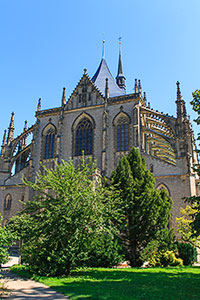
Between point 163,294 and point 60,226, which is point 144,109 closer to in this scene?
point 60,226

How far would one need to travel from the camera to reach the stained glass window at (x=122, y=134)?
96.2 ft

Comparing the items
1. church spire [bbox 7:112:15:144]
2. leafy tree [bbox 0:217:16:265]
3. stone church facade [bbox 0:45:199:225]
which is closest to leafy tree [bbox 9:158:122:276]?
leafy tree [bbox 0:217:16:265]

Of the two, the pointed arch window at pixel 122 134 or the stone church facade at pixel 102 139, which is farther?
the pointed arch window at pixel 122 134

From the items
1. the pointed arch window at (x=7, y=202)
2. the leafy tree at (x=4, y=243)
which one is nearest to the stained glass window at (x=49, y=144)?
the pointed arch window at (x=7, y=202)

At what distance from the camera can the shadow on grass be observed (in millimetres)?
8250

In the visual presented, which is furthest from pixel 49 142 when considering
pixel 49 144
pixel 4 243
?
pixel 4 243

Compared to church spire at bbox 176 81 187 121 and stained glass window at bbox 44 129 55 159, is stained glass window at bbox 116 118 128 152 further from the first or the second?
stained glass window at bbox 44 129 55 159

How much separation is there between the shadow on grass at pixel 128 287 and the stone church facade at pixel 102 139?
1447 cm

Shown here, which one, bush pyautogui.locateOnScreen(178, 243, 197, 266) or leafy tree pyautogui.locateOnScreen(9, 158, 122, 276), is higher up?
leafy tree pyautogui.locateOnScreen(9, 158, 122, 276)

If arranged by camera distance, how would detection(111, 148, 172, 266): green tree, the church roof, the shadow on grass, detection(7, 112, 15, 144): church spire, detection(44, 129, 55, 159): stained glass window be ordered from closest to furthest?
1. the shadow on grass
2. detection(111, 148, 172, 266): green tree
3. detection(44, 129, 55, 159): stained glass window
4. the church roof
5. detection(7, 112, 15, 144): church spire

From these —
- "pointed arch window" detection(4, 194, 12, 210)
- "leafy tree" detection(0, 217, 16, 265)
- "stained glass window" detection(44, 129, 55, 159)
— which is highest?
"stained glass window" detection(44, 129, 55, 159)

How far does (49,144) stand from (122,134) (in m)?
9.13

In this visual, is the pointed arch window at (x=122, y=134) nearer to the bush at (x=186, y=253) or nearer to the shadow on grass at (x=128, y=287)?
the bush at (x=186, y=253)

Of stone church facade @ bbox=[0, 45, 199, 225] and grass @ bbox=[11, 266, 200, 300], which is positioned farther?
stone church facade @ bbox=[0, 45, 199, 225]
